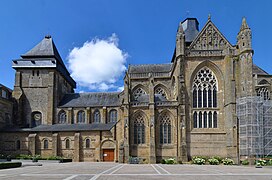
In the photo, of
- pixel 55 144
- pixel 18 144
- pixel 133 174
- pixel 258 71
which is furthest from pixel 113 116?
pixel 133 174

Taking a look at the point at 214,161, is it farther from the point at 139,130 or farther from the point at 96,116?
the point at 96,116

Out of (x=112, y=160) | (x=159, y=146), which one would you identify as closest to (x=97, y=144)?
(x=112, y=160)

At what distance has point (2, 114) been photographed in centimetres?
4675

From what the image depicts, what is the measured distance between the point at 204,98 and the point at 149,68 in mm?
14431

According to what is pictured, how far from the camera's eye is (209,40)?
40781mm

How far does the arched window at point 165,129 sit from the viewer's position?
1518 inches

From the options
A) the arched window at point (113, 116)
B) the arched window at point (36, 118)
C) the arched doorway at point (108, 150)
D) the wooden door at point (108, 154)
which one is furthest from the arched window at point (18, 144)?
the arched window at point (113, 116)

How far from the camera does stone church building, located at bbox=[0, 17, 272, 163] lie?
37.9 metres

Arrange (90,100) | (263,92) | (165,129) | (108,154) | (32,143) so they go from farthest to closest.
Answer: (90,100), (32,143), (108,154), (263,92), (165,129)

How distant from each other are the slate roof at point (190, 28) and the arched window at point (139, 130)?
51.2 ft

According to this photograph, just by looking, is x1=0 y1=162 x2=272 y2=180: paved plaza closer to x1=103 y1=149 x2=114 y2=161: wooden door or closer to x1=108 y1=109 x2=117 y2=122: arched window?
x1=103 y1=149 x2=114 y2=161: wooden door

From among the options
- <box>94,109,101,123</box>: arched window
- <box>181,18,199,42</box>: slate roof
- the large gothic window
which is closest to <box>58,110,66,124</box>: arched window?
<box>94,109,101,123</box>: arched window

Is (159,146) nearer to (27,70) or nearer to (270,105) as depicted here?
(270,105)

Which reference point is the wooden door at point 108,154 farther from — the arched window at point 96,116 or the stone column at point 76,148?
the arched window at point 96,116
